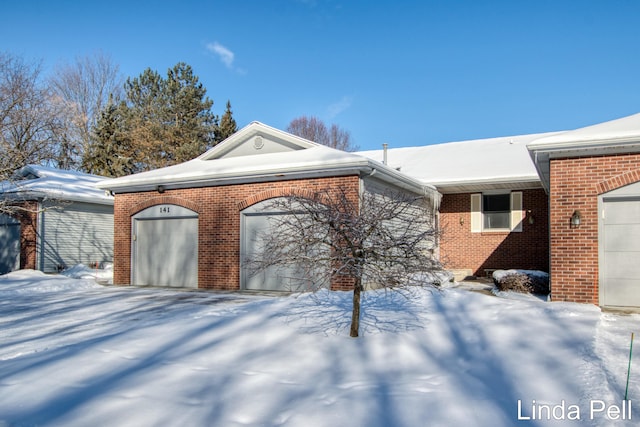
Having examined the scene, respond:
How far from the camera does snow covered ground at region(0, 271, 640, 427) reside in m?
4.21

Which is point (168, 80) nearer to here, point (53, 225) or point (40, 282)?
point (53, 225)

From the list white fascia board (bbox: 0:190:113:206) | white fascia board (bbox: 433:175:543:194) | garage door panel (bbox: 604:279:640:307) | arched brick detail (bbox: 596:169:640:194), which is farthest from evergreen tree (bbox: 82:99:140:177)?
garage door panel (bbox: 604:279:640:307)

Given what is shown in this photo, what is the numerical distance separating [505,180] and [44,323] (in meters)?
13.3

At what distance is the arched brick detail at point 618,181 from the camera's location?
8961mm

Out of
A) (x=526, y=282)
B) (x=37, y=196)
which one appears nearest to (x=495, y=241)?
(x=526, y=282)

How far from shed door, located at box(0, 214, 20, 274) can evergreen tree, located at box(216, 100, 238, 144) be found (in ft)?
68.3

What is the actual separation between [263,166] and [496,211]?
28.9 feet

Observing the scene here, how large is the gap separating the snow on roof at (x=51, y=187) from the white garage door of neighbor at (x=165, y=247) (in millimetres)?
2950

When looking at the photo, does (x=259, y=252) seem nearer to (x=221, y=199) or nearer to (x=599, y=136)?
(x=221, y=199)

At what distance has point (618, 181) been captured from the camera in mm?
9078

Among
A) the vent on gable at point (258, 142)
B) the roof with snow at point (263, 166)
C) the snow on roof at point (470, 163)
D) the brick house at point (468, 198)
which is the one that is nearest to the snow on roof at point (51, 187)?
the roof with snow at point (263, 166)

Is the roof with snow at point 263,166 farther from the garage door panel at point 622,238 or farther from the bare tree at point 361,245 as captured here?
the garage door panel at point 622,238

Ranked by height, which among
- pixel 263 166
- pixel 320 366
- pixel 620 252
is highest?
pixel 263 166

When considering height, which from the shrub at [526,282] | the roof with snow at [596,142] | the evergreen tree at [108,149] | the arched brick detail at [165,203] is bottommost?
the shrub at [526,282]
